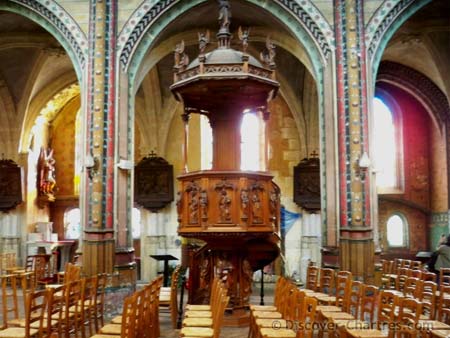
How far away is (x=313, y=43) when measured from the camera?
13.1 m

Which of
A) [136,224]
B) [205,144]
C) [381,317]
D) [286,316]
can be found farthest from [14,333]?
[136,224]

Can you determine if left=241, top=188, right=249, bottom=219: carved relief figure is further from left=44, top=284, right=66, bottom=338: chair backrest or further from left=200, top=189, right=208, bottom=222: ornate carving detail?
left=44, top=284, right=66, bottom=338: chair backrest

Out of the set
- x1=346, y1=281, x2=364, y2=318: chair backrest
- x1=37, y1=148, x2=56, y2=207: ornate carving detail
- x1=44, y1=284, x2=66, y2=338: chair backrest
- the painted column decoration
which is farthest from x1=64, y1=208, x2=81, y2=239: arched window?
x1=346, y1=281, x2=364, y2=318: chair backrest

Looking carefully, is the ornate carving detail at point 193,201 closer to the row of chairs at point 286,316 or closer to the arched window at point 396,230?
the row of chairs at point 286,316

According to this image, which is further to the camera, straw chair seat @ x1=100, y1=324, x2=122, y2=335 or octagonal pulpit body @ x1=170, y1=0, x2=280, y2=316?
octagonal pulpit body @ x1=170, y1=0, x2=280, y2=316

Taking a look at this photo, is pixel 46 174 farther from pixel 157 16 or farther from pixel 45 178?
pixel 157 16

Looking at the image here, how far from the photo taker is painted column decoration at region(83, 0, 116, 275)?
40.6ft

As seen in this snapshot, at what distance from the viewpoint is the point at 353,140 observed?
1234 cm

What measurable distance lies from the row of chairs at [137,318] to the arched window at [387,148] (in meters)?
13.9

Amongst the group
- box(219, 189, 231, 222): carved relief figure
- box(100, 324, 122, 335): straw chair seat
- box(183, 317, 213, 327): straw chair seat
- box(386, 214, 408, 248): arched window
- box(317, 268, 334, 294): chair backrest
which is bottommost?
box(100, 324, 122, 335): straw chair seat

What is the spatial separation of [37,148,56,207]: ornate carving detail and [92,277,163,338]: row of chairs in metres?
13.1

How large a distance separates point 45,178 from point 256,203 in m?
13.4

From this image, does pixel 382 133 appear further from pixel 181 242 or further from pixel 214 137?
pixel 214 137

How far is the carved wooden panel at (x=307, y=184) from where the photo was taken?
1773cm
